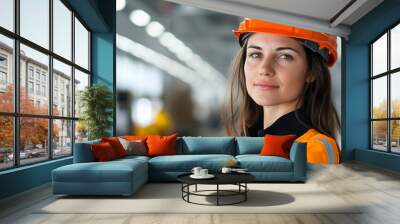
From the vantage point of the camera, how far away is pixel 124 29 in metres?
8.45

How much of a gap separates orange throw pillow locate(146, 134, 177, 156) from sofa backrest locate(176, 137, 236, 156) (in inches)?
7.4

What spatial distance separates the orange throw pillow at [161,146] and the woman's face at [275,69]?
7.30 ft

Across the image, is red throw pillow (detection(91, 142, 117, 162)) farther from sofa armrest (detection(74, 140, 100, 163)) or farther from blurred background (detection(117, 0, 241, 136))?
blurred background (detection(117, 0, 241, 136))

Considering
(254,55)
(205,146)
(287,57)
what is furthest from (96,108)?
(287,57)

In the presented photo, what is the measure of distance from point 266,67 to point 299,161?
8.08ft

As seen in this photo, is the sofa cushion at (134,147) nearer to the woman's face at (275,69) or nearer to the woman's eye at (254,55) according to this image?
the woman's face at (275,69)

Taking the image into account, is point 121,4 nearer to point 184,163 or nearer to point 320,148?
point 184,163

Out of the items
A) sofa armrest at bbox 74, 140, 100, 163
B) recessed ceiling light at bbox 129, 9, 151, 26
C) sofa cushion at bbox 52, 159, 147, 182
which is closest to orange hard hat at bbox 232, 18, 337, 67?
recessed ceiling light at bbox 129, 9, 151, 26

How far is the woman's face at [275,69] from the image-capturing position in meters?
7.73

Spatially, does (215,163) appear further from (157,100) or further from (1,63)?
(1,63)

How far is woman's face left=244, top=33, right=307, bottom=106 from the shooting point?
7.73m

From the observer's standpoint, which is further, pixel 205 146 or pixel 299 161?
pixel 205 146

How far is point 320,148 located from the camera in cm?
820

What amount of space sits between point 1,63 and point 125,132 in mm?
3737
